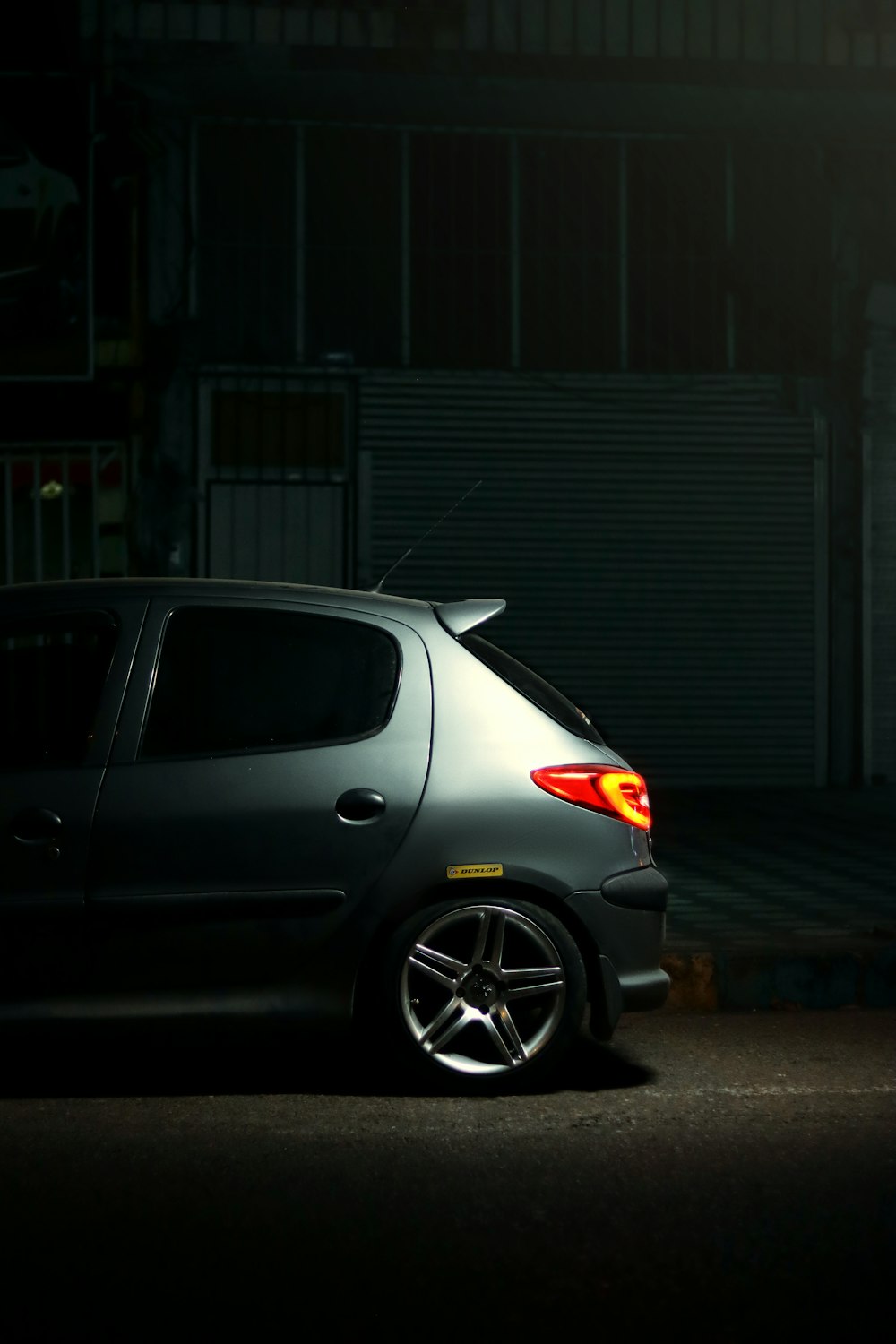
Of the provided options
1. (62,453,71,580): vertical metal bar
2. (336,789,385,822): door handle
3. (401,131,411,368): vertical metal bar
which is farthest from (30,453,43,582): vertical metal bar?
(336,789,385,822): door handle

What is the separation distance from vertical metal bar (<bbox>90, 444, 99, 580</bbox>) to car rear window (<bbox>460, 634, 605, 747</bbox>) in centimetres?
892

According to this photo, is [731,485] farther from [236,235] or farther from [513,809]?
[513,809]

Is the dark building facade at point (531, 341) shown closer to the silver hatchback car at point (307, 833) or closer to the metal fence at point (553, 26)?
the metal fence at point (553, 26)

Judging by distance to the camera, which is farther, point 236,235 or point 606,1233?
point 236,235

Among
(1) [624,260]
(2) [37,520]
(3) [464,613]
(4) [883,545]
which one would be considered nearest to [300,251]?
(1) [624,260]

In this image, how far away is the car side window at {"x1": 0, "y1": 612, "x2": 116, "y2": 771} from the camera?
5.15m

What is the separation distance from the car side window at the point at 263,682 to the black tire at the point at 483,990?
0.63 metres

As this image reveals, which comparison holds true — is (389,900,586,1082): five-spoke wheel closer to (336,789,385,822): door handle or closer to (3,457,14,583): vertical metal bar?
(336,789,385,822): door handle

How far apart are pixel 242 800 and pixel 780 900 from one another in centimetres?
402

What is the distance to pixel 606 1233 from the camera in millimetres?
3918

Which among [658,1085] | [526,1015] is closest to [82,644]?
[526,1015]

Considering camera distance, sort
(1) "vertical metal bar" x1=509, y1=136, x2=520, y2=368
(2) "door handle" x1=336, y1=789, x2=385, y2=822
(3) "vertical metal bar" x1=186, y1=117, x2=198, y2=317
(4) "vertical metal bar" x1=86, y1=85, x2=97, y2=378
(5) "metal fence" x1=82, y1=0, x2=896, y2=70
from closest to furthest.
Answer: (2) "door handle" x1=336, y1=789, x2=385, y2=822 → (5) "metal fence" x1=82, y1=0, x2=896, y2=70 → (4) "vertical metal bar" x1=86, y1=85, x2=97, y2=378 → (3) "vertical metal bar" x1=186, y1=117, x2=198, y2=317 → (1) "vertical metal bar" x1=509, y1=136, x2=520, y2=368

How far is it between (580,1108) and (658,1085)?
1.28ft

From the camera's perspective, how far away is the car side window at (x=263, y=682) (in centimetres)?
518
